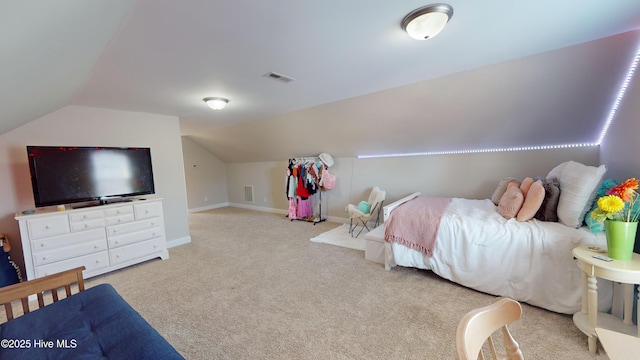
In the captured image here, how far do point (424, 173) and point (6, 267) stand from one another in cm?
554

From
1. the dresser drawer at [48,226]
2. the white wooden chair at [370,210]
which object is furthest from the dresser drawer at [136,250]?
the white wooden chair at [370,210]

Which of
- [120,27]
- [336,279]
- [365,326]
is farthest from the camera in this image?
[336,279]

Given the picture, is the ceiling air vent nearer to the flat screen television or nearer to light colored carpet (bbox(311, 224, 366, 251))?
the flat screen television

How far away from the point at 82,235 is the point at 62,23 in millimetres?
2615

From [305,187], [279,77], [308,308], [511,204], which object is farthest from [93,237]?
[511,204]

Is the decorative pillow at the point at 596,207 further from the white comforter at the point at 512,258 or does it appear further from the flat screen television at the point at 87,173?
the flat screen television at the point at 87,173

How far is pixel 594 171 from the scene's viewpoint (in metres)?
2.05

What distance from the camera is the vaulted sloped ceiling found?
57.6 inches

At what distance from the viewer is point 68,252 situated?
2.75 metres

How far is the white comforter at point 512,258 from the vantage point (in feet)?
6.57

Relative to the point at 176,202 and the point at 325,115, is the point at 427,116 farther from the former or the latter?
the point at 176,202

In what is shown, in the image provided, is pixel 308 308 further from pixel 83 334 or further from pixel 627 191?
pixel 627 191

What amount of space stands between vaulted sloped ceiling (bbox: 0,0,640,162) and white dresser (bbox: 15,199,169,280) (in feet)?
3.60

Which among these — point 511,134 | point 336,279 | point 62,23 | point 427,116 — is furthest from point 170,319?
point 511,134
